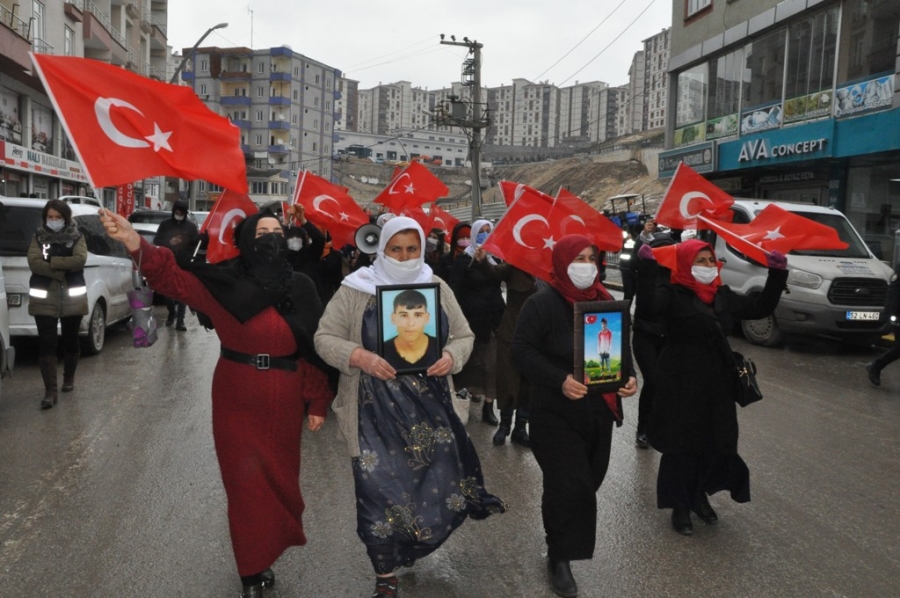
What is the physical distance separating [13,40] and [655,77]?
426 ft

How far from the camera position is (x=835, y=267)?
12.2 metres

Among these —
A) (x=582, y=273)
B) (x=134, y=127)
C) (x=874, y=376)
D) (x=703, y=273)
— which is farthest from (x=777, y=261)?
(x=874, y=376)

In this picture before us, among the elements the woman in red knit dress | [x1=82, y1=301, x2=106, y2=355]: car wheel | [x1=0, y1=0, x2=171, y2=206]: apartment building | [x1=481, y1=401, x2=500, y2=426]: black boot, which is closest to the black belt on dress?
the woman in red knit dress

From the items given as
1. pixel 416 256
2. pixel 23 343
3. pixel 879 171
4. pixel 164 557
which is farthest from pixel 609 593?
pixel 879 171

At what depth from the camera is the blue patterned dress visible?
146 inches

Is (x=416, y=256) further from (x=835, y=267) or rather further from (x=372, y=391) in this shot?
(x=835, y=267)

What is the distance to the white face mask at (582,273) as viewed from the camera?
4.02 m

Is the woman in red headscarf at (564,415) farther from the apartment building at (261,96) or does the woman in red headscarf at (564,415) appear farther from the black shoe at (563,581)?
the apartment building at (261,96)

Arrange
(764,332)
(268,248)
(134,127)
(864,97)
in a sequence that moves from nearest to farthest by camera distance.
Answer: (268,248)
(134,127)
(764,332)
(864,97)

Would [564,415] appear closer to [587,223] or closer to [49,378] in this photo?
[587,223]

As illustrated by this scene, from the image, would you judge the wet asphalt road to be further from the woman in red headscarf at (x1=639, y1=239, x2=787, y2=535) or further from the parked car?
the parked car

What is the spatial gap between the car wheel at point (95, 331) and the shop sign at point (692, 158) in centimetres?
1733

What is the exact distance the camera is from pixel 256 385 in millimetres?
3752

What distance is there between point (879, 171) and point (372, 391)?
18705 millimetres
